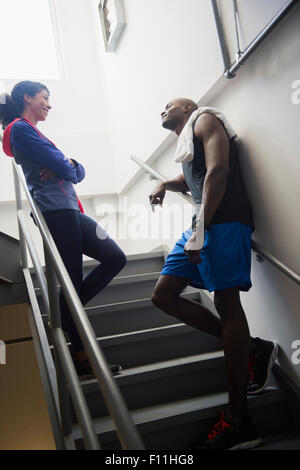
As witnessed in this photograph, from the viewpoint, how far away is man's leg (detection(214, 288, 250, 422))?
4.86 feet

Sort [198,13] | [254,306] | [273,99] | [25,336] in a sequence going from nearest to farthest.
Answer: [273,99] → [254,306] → [198,13] → [25,336]

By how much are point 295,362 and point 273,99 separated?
102 centimetres

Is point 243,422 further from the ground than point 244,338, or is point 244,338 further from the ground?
point 244,338

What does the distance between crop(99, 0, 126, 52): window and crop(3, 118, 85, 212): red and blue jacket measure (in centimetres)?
202

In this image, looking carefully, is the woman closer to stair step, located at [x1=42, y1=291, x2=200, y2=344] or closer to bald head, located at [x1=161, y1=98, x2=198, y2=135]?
stair step, located at [x1=42, y1=291, x2=200, y2=344]

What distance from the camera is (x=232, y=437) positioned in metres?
1.45

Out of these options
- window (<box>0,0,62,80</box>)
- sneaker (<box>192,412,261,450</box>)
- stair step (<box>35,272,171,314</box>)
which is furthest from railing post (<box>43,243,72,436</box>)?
window (<box>0,0,62,80</box>)

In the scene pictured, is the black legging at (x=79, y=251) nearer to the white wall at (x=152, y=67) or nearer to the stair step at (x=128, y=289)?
the stair step at (x=128, y=289)

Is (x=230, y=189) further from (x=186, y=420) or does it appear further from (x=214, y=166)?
(x=186, y=420)

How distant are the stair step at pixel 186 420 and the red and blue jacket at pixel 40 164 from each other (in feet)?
2.96

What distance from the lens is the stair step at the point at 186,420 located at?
1536mm

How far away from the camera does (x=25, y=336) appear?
11.7ft

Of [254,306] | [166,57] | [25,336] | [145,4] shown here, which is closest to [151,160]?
[166,57]

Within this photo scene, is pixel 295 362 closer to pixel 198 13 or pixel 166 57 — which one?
pixel 198 13
